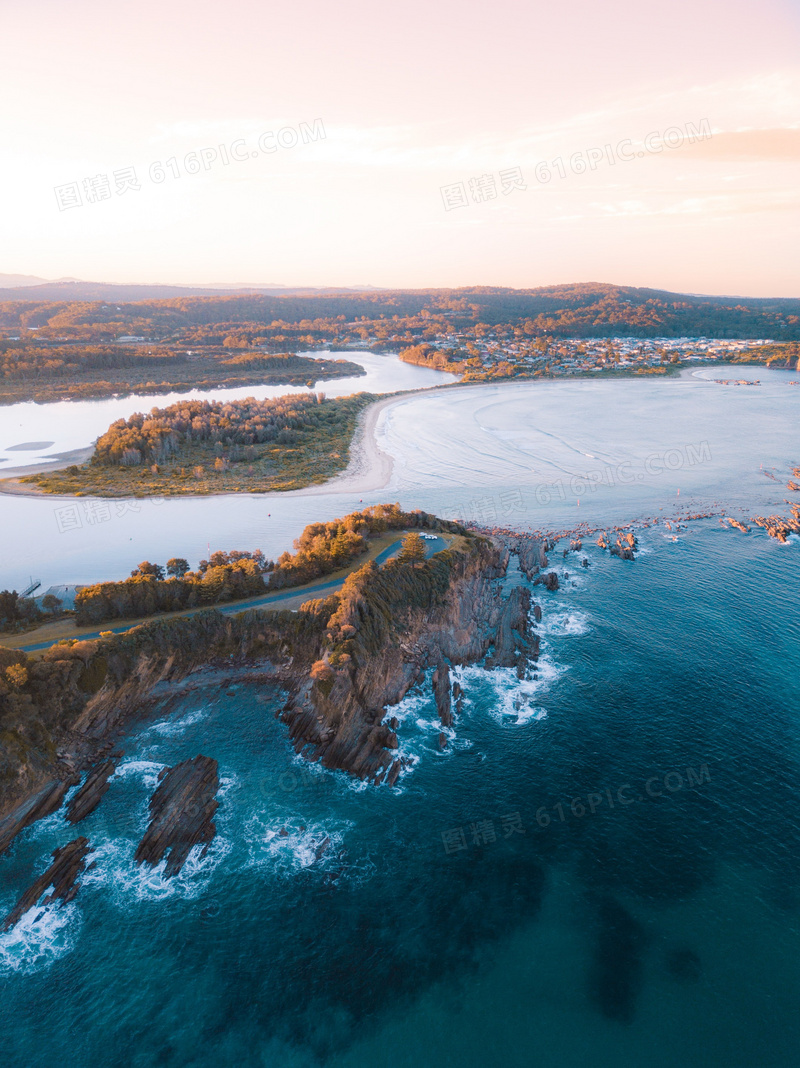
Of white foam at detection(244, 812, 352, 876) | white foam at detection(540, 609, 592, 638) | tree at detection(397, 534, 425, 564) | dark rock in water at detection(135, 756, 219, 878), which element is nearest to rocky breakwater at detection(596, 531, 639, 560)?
white foam at detection(540, 609, 592, 638)

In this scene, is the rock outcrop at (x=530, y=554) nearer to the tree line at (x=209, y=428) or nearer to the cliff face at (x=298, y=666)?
the cliff face at (x=298, y=666)

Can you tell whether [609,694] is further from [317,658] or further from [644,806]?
[317,658]

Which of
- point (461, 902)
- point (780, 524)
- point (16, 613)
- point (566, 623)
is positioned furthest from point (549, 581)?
point (16, 613)

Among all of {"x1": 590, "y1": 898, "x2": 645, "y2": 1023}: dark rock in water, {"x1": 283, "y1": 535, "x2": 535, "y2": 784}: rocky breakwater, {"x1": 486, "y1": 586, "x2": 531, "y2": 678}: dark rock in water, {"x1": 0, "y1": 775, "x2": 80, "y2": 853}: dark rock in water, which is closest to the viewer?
{"x1": 590, "y1": 898, "x2": 645, "y2": 1023}: dark rock in water

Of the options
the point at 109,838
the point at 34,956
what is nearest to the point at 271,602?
the point at 109,838

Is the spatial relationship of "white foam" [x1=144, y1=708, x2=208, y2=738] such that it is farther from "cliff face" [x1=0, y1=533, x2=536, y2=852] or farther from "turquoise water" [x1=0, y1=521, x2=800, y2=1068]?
"cliff face" [x1=0, y1=533, x2=536, y2=852]
